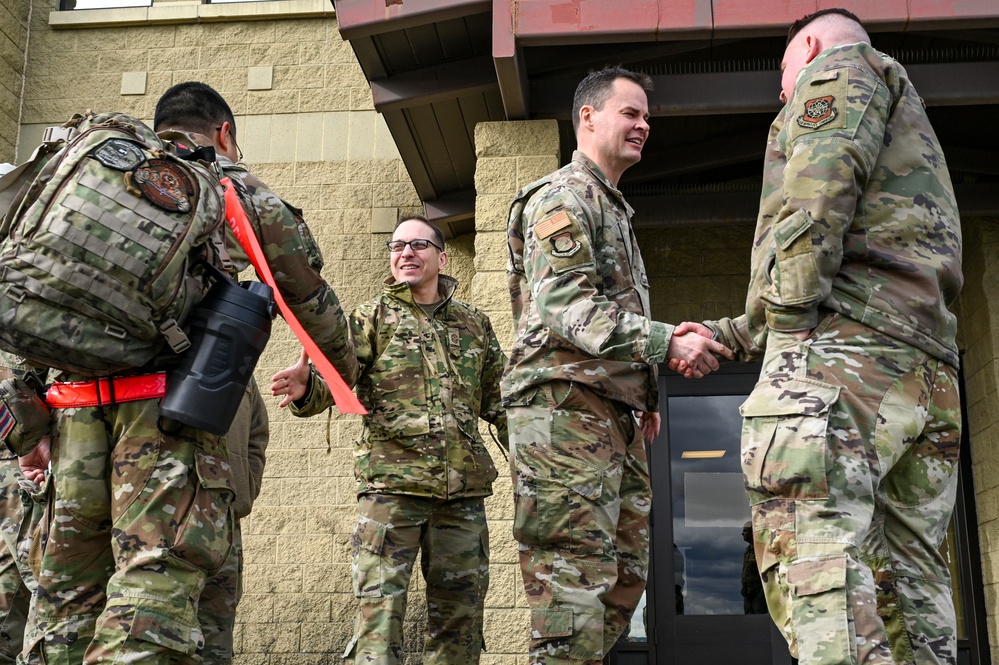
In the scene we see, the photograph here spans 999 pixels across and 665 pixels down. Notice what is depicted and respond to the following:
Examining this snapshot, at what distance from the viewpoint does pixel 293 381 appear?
3875 mm

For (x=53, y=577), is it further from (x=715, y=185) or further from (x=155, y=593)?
(x=715, y=185)

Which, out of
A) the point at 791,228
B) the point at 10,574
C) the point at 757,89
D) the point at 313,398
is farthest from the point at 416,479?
the point at 757,89

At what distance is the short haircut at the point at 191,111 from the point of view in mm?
3256

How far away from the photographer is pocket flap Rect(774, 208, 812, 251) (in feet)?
8.94

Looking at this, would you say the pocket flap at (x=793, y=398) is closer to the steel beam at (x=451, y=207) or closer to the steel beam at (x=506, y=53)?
the steel beam at (x=506, y=53)

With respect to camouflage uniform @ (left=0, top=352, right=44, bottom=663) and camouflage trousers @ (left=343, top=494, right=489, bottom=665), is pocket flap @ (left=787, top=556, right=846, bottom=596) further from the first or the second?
camouflage uniform @ (left=0, top=352, right=44, bottom=663)

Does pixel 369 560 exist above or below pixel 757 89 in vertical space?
below

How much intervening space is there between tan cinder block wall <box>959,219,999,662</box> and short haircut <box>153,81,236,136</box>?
5503mm

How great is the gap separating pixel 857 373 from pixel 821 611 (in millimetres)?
628

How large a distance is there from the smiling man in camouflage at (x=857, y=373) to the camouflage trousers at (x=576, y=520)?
71 cm

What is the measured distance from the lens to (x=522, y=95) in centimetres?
539

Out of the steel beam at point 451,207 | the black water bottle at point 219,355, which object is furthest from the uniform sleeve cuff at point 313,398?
the steel beam at point 451,207

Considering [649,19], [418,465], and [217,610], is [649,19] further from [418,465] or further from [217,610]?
[217,610]

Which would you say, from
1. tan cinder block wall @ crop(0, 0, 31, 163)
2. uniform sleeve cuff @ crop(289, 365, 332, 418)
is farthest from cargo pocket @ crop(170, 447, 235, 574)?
tan cinder block wall @ crop(0, 0, 31, 163)
